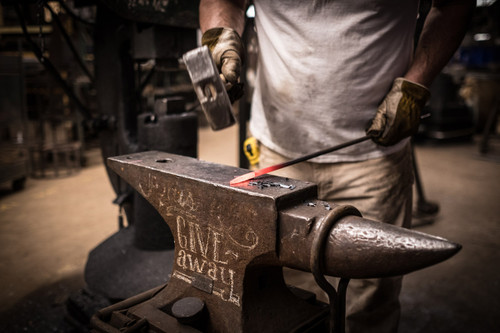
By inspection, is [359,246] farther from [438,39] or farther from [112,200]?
[112,200]

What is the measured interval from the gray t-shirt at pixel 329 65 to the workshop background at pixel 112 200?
2.14 feet

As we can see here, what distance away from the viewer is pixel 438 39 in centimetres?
127

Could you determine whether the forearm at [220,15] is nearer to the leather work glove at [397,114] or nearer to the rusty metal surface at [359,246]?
the leather work glove at [397,114]

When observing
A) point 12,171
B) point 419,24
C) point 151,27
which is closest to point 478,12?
point 419,24

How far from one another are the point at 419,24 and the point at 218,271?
1.44 meters

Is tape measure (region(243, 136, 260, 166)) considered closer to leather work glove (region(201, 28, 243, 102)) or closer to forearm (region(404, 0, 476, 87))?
leather work glove (region(201, 28, 243, 102))

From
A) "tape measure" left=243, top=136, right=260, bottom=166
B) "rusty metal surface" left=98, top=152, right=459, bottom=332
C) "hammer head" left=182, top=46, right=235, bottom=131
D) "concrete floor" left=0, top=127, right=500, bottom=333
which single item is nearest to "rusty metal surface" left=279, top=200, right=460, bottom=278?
"rusty metal surface" left=98, top=152, right=459, bottom=332

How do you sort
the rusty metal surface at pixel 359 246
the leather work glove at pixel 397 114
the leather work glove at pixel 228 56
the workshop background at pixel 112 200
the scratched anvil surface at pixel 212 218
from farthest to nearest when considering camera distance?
the workshop background at pixel 112 200 → the leather work glove at pixel 397 114 → the leather work glove at pixel 228 56 → the scratched anvil surface at pixel 212 218 → the rusty metal surface at pixel 359 246

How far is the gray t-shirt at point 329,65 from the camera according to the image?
122 cm

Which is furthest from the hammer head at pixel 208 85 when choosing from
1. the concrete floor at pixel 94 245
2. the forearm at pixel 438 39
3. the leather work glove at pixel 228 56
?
the concrete floor at pixel 94 245

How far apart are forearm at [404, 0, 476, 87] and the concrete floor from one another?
130cm

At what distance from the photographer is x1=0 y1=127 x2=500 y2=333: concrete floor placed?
2.02 metres

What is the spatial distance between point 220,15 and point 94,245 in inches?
80.5

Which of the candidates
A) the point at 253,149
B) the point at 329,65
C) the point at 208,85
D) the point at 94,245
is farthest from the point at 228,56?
the point at 94,245
